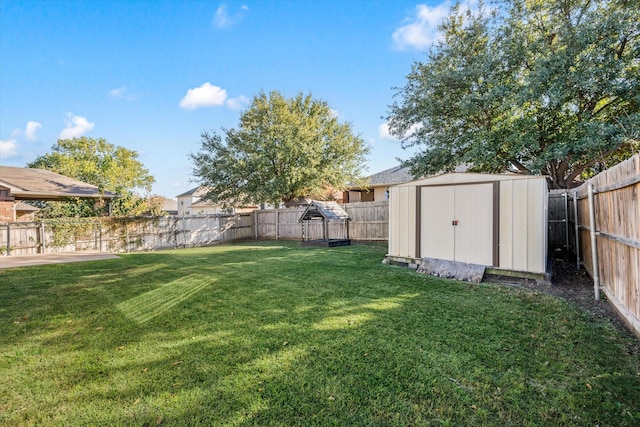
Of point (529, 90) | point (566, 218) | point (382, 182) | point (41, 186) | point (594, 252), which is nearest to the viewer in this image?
point (594, 252)

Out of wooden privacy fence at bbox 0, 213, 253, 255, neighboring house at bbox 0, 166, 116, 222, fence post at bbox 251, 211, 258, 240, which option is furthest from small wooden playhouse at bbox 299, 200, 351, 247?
neighboring house at bbox 0, 166, 116, 222

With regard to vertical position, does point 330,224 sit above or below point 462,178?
below

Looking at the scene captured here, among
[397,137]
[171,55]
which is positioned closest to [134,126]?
[171,55]

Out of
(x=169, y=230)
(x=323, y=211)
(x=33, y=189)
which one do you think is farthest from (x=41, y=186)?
(x=323, y=211)

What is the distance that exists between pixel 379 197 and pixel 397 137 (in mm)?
8978

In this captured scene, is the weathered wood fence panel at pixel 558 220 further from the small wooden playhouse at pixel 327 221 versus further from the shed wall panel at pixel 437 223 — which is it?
the small wooden playhouse at pixel 327 221

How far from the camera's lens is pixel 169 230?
43.7 ft

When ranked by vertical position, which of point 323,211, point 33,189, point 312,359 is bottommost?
point 312,359

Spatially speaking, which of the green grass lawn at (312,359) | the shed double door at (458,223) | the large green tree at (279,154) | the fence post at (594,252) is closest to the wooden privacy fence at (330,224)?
the large green tree at (279,154)

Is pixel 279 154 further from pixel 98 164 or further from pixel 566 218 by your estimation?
pixel 98 164

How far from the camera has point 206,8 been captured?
873 centimetres

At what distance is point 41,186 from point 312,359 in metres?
15.9

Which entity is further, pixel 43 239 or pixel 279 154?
pixel 279 154

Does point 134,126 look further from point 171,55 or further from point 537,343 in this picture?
point 537,343
